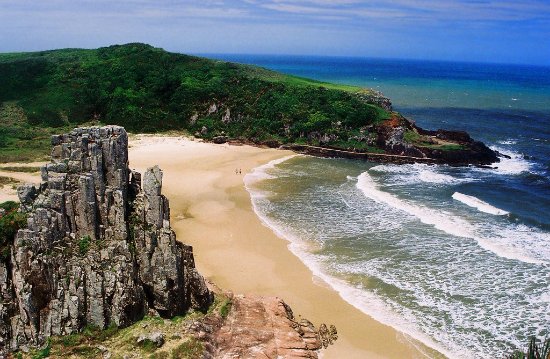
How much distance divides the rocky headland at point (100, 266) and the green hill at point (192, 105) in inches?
1699

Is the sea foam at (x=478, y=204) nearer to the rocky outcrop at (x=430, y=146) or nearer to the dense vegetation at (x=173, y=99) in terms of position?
the rocky outcrop at (x=430, y=146)

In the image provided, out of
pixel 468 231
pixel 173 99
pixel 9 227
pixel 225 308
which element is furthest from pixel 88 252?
pixel 173 99

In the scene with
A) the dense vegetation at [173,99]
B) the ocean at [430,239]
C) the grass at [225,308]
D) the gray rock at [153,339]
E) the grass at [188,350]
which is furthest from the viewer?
the dense vegetation at [173,99]

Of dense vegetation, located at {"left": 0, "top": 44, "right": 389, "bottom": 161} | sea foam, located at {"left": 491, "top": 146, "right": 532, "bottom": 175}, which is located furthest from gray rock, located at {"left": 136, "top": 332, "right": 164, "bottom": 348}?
dense vegetation, located at {"left": 0, "top": 44, "right": 389, "bottom": 161}

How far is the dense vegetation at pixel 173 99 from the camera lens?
70562 mm

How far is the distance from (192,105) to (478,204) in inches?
1834

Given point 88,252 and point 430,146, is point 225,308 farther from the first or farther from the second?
point 430,146

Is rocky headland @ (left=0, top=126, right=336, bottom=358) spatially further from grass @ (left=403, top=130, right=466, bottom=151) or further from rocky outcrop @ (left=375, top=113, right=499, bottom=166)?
grass @ (left=403, top=130, right=466, bottom=151)

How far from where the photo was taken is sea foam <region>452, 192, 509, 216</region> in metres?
43.0

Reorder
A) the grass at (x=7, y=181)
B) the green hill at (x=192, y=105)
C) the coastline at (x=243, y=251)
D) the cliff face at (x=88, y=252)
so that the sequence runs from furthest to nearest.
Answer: the green hill at (x=192, y=105)
the grass at (x=7, y=181)
the coastline at (x=243, y=251)
the cliff face at (x=88, y=252)

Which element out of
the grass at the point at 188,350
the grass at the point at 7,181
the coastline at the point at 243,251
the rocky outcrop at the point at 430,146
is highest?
the rocky outcrop at the point at 430,146

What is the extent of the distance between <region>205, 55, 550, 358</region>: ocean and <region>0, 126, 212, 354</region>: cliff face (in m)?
12.2

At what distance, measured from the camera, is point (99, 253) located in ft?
63.2

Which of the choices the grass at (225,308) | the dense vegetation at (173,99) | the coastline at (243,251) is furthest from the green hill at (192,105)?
the grass at (225,308)
